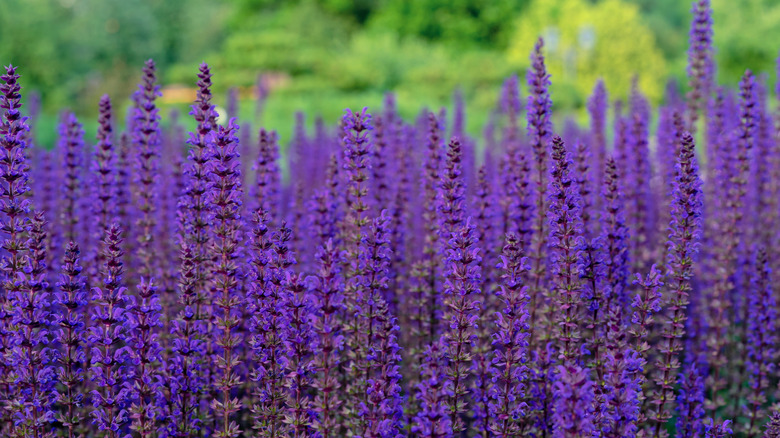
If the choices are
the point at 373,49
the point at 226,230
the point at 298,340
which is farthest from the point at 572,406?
the point at 373,49

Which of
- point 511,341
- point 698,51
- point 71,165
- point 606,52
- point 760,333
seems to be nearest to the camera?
point 511,341

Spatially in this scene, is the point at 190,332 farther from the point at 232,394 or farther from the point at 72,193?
the point at 72,193

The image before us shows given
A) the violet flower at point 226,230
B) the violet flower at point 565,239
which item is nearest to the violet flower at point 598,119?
the violet flower at point 565,239

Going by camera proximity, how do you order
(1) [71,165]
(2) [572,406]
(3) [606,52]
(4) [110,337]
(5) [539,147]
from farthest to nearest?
1. (3) [606,52]
2. (1) [71,165]
3. (5) [539,147]
4. (4) [110,337]
5. (2) [572,406]

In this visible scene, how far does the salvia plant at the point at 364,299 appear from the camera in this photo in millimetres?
4070

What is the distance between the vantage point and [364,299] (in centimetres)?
445

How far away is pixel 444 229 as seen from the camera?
5051 millimetres

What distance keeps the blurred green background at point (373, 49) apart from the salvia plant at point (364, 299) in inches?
898

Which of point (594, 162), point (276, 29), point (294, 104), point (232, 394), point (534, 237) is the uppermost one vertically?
A: point (276, 29)

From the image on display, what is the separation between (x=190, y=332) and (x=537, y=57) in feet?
10.7

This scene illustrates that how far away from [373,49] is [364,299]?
3928cm

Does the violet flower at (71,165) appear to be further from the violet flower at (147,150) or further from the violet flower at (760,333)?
the violet flower at (760,333)

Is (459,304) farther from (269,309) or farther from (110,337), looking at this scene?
(110,337)

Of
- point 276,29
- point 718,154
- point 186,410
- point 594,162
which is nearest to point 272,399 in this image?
point 186,410
